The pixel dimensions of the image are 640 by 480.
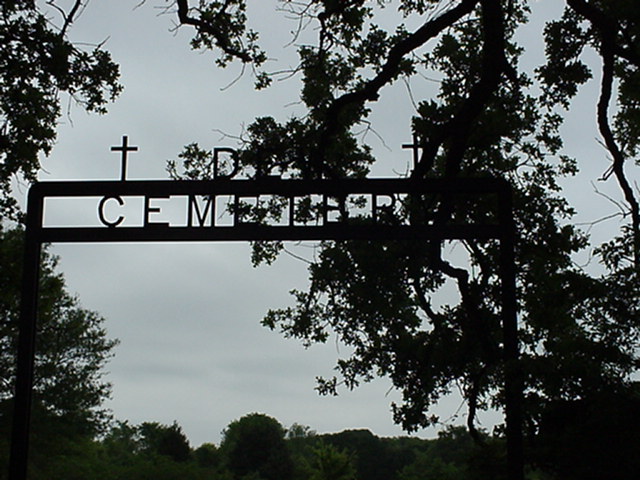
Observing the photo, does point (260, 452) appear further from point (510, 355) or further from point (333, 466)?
point (510, 355)

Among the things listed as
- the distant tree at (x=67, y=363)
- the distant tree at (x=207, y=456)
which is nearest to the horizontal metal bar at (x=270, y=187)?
the distant tree at (x=67, y=363)

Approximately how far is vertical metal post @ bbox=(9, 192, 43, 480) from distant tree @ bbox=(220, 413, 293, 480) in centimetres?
2428

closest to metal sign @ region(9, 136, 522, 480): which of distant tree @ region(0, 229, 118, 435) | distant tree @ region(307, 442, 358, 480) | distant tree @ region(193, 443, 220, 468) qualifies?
distant tree @ region(0, 229, 118, 435)

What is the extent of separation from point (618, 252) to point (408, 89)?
12.3 feet

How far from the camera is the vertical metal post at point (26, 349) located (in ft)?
24.0

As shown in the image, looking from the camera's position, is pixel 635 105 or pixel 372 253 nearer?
pixel 372 253

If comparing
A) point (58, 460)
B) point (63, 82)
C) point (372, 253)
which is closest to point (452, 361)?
point (372, 253)

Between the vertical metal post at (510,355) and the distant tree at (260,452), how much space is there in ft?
81.9

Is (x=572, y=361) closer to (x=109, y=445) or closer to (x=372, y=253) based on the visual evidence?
(x=372, y=253)

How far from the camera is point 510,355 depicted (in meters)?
7.27

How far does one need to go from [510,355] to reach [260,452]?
84.4 feet

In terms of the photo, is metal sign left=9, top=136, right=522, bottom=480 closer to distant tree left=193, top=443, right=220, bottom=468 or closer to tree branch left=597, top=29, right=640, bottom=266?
tree branch left=597, top=29, right=640, bottom=266

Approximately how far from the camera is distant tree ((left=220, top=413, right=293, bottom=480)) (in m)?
31.0

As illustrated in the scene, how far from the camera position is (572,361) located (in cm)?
705
